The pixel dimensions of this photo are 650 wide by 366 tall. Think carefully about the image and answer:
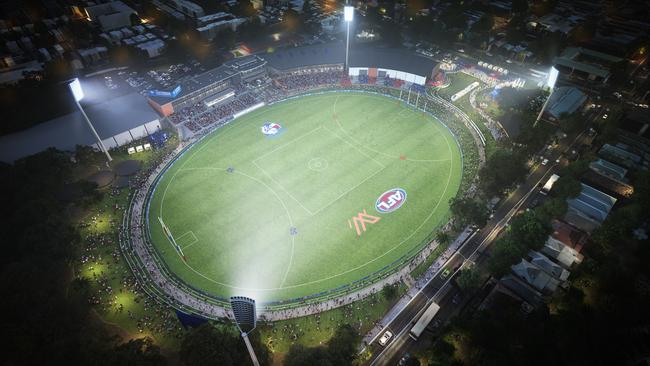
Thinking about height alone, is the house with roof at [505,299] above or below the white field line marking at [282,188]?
above

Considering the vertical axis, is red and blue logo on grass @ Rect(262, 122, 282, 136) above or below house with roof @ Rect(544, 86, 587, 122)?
below

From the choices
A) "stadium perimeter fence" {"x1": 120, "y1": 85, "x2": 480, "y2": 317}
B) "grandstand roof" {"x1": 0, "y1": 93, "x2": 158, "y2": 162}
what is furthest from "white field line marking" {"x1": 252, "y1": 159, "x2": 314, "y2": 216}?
"grandstand roof" {"x1": 0, "y1": 93, "x2": 158, "y2": 162}

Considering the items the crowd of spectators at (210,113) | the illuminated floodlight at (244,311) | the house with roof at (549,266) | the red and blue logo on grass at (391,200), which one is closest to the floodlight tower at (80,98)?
the crowd of spectators at (210,113)

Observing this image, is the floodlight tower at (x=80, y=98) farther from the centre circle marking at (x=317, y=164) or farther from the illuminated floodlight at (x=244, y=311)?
the illuminated floodlight at (x=244, y=311)

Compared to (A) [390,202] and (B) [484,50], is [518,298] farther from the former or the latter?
(B) [484,50]

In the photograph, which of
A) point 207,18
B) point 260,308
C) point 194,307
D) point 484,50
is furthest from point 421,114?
point 207,18

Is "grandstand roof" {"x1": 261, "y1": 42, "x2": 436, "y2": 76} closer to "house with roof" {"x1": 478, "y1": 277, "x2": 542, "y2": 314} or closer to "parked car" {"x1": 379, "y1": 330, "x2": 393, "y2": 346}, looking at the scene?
"house with roof" {"x1": 478, "y1": 277, "x2": 542, "y2": 314}

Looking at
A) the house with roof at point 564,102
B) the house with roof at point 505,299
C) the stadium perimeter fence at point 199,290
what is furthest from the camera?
the house with roof at point 564,102
